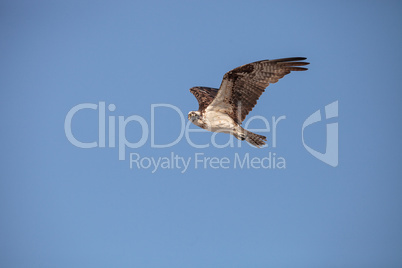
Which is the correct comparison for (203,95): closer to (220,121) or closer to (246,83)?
(220,121)

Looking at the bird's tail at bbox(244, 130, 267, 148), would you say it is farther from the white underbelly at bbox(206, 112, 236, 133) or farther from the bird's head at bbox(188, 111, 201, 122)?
the bird's head at bbox(188, 111, 201, 122)

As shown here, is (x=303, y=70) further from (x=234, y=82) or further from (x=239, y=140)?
(x=239, y=140)

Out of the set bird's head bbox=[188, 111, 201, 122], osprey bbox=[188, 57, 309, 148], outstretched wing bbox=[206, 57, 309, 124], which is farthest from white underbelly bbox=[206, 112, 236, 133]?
bird's head bbox=[188, 111, 201, 122]

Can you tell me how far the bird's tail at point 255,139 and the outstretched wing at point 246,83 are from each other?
385 millimetres

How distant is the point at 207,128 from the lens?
11.0m

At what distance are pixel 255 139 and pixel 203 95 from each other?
2084 millimetres

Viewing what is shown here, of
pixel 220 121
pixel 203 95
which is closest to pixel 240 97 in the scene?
pixel 220 121

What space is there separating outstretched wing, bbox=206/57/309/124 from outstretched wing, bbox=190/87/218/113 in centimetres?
64

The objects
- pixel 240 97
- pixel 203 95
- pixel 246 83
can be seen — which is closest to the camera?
pixel 246 83

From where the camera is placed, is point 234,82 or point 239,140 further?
point 239,140

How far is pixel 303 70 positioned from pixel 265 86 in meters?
0.95

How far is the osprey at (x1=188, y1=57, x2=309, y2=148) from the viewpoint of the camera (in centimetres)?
987

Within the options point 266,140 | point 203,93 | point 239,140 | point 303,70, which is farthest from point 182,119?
point 303,70

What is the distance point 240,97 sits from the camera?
1042 cm
